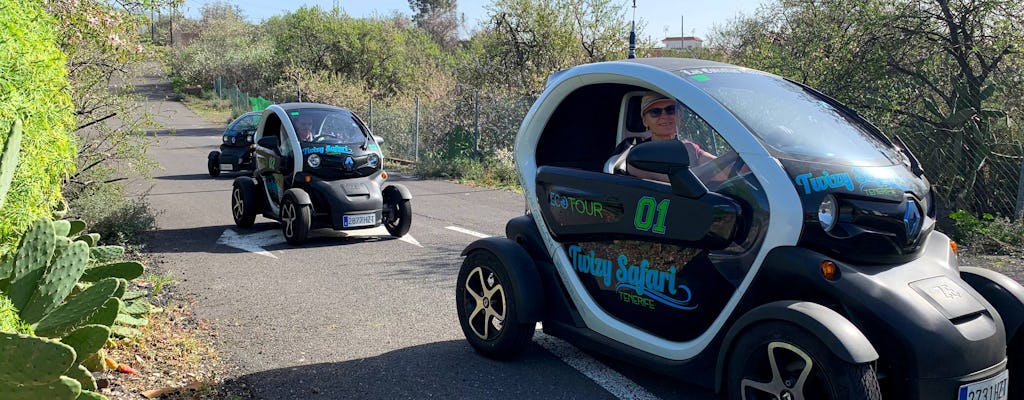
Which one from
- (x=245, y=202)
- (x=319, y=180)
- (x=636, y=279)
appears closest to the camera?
(x=636, y=279)

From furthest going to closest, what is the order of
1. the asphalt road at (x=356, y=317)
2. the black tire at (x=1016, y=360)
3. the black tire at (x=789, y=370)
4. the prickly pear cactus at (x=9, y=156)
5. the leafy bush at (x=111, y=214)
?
the leafy bush at (x=111, y=214), the asphalt road at (x=356, y=317), the black tire at (x=1016, y=360), the prickly pear cactus at (x=9, y=156), the black tire at (x=789, y=370)

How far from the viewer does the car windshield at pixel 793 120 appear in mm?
3484

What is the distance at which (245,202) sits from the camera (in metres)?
9.77

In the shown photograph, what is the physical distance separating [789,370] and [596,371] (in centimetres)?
161

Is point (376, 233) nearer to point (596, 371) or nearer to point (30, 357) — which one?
point (596, 371)

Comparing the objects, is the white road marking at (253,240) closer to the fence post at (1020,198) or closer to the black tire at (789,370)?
the black tire at (789,370)

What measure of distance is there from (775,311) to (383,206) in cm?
685

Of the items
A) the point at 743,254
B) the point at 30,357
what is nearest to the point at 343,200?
the point at 30,357

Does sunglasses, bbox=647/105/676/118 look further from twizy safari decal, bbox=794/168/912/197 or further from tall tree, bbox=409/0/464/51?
tall tree, bbox=409/0/464/51

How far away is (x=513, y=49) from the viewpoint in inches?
797

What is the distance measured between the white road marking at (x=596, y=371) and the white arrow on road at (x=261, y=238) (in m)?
3.97

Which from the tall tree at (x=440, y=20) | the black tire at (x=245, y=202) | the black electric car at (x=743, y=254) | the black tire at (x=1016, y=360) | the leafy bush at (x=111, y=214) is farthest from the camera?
the tall tree at (x=440, y=20)

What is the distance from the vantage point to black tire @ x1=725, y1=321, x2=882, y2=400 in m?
2.85

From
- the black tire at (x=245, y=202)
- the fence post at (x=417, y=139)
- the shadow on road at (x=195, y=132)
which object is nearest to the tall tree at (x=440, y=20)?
the shadow on road at (x=195, y=132)
